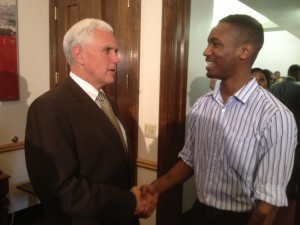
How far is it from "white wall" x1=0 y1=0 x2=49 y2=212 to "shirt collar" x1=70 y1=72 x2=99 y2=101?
158cm

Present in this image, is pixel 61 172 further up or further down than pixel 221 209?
further up

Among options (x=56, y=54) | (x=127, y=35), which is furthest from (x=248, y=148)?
(x=56, y=54)

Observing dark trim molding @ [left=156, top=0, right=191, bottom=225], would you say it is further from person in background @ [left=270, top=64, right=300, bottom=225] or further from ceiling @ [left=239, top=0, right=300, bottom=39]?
ceiling @ [left=239, top=0, right=300, bottom=39]

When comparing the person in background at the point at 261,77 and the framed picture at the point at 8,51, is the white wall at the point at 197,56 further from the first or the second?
the framed picture at the point at 8,51

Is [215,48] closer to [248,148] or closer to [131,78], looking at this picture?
[248,148]

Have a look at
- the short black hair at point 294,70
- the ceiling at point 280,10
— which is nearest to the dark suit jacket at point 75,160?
the short black hair at point 294,70

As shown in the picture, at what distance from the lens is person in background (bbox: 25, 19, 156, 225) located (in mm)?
1151

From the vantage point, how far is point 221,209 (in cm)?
131

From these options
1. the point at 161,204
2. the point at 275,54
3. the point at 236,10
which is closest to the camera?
the point at 161,204

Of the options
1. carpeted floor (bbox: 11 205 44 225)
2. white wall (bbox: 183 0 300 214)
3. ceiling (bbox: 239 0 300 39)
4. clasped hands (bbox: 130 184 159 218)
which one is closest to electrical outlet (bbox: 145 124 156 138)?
white wall (bbox: 183 0 300 214)

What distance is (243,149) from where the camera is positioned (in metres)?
1.23

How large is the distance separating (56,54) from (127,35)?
3.23ft

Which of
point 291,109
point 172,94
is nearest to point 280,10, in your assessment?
point 291,109

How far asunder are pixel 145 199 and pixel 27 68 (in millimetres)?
1946
